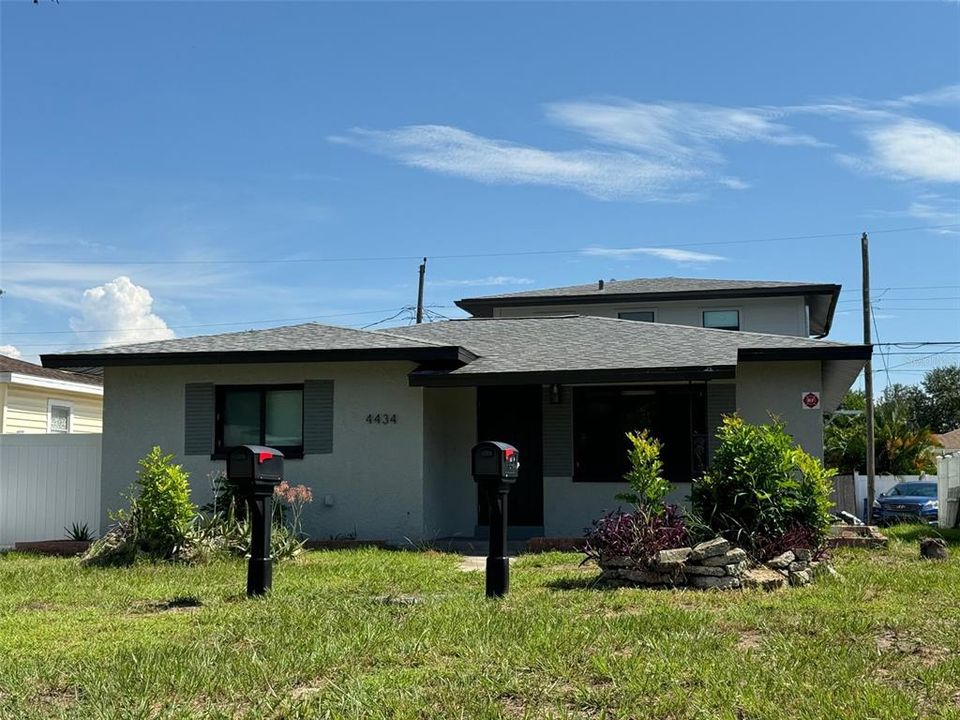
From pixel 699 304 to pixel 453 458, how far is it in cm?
1360

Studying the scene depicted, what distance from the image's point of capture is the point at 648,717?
18.5 ft

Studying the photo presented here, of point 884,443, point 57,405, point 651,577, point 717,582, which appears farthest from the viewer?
point 884,443

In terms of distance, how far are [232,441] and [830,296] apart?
59.4ft

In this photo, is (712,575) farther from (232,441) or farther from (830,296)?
(830,296)

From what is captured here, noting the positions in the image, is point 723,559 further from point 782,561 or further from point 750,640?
point 750,640

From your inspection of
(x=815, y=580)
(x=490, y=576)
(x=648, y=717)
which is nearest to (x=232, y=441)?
(x=490, y=576)

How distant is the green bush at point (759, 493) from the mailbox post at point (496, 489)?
100 inches

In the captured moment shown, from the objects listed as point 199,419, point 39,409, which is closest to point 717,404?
point 199,419

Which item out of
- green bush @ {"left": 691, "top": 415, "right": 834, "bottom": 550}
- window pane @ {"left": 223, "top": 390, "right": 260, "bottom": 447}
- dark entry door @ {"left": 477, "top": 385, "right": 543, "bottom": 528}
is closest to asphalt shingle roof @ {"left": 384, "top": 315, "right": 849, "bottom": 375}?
dark entry door @ {"left": 477, "top": 385, "right": 543, "bottom": 528}

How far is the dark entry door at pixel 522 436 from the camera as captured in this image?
55.9 ft

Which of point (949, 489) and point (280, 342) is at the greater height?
point (280, 342)

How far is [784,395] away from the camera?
16000mm

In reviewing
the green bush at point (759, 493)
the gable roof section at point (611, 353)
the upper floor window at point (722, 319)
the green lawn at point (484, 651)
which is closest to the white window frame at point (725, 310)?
the upper floor window at point (722, 319)

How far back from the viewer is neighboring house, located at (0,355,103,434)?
2231 centimetres
